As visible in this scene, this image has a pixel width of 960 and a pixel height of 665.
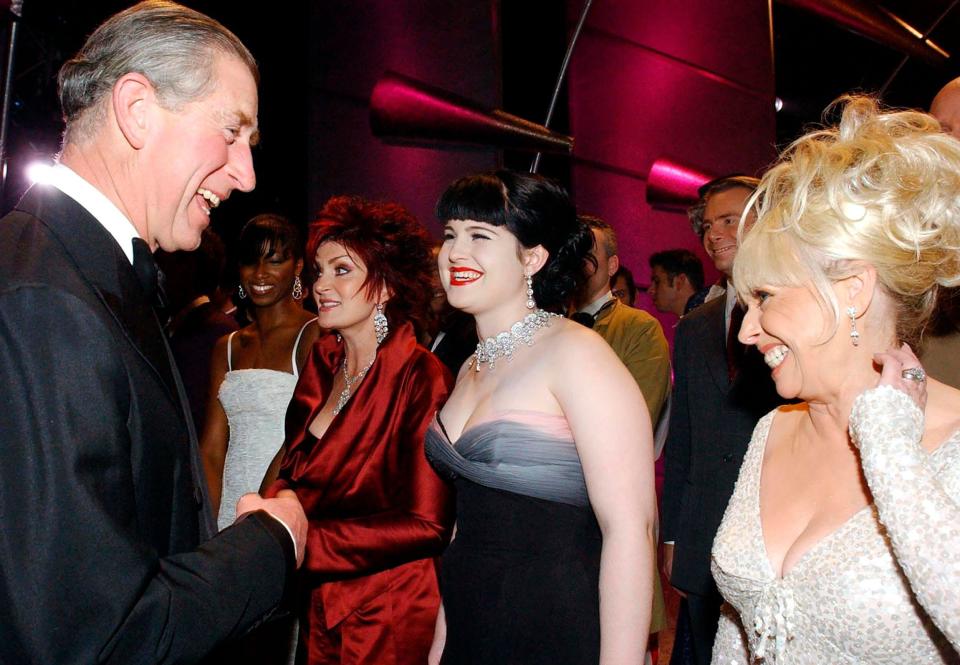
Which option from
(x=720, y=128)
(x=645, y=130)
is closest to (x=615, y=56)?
(x=645, y=130)

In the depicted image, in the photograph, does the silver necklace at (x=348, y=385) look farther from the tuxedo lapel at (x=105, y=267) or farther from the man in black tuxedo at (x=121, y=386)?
the tuxedo lapel at (x=105, y=267)

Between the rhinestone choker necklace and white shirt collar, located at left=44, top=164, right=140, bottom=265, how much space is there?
1078mm

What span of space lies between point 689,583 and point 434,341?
6.16ft

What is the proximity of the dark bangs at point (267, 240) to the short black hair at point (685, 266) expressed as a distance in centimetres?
286

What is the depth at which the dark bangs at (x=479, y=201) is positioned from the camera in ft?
7.98

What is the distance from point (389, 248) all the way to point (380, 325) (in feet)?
0.90

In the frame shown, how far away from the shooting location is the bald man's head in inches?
93.3

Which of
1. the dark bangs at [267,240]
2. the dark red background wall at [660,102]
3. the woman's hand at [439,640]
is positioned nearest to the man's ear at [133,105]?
the woman's hand at [439,640]

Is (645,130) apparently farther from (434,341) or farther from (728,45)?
(434,341)

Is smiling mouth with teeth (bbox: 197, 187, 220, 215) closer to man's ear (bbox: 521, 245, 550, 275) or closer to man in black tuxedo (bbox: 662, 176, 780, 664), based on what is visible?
man's ear (bbox: 521, 245, 550, 275)

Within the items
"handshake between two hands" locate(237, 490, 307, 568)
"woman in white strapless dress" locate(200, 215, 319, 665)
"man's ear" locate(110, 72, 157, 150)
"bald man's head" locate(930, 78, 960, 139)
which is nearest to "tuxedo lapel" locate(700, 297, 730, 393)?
"bald man's head" locate(930, 78, 960, 139)

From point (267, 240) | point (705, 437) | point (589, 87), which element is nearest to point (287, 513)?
point (705, 437)

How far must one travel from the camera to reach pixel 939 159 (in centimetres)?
164

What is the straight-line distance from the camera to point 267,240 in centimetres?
393
